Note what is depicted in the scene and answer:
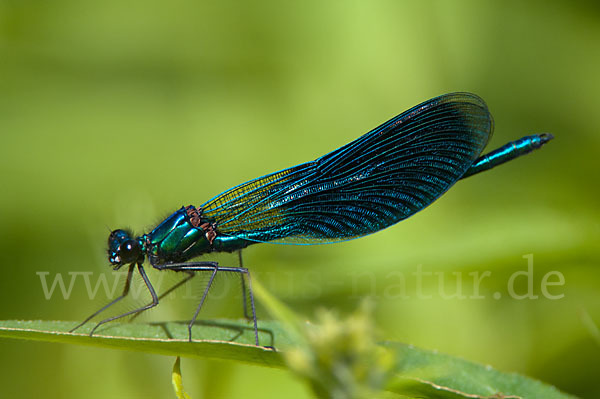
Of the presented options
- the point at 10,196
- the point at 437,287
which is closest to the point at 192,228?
the point at 437,287

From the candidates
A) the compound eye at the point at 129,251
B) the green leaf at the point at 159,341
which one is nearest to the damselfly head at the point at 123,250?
the compound eye at the point at 129,251

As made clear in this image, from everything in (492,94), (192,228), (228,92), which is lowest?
(192,228)

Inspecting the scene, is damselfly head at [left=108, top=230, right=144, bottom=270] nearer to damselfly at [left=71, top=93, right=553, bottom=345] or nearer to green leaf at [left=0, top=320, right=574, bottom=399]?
damselfly at [left=71, top=93, right=553, bottom=345]

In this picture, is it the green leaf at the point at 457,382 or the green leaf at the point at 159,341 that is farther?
the green leaf at the point at 159,341

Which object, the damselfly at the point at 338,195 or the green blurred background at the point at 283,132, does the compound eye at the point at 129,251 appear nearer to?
the damselfly at the point at 338,195

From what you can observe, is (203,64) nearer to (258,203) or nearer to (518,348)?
(258,203)

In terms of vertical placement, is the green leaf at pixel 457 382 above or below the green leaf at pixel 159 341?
below

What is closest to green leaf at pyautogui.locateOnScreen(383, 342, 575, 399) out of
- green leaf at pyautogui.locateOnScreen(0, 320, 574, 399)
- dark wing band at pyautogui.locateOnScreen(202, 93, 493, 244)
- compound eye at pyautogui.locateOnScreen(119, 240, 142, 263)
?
green leaf at pyautogui.locateOnScreen(0, 320, 574, 399)
